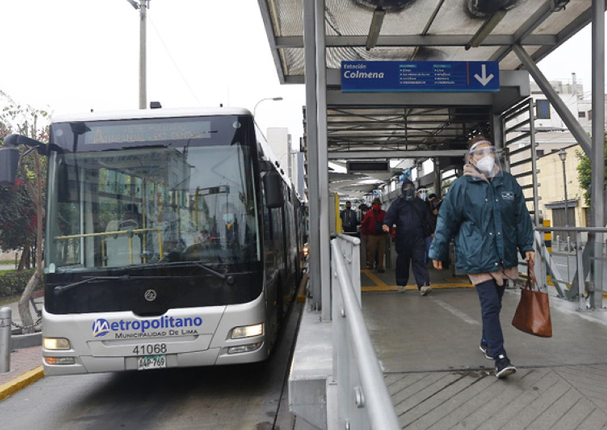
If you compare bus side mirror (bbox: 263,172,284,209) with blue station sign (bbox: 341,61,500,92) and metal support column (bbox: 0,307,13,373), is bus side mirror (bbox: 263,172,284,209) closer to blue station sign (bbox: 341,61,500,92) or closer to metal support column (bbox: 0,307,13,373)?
blue station sign (bbox: 341,61,500,92)

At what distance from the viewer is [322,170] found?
627 cm

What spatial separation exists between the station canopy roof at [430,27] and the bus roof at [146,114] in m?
2.48

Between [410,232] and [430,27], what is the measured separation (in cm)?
348

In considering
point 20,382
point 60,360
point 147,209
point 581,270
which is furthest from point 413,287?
point 20,382

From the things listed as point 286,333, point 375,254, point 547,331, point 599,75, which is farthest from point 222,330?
point 375,254

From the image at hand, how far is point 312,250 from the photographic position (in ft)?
21.8

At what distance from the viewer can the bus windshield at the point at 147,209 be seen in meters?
5.02

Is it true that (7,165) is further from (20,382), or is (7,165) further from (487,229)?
(487,229)

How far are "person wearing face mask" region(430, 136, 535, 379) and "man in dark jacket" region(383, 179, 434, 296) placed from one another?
11.6ft

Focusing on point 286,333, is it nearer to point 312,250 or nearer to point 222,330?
point 312,250

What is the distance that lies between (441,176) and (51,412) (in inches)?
416

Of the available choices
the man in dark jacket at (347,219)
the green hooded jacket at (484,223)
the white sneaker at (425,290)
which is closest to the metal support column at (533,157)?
the white sneaker at (425,290)

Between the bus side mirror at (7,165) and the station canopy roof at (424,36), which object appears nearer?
the bus side mirror at (7,165)

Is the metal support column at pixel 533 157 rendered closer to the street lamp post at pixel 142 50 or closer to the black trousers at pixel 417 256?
the black trousers at pixel 417 256
